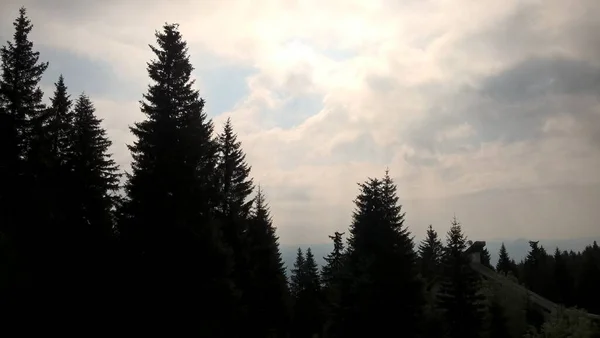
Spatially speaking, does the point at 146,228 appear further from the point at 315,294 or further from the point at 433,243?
the point at 433,243

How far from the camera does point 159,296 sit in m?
21.2

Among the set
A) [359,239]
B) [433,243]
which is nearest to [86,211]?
[359,239]

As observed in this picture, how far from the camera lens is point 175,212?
22.0 m

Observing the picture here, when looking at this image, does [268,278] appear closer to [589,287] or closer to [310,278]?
[310,278]

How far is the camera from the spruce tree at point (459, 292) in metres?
32.9

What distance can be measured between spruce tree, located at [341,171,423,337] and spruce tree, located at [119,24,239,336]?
42.1ft

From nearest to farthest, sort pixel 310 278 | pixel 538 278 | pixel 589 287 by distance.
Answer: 1. pixel 589 287
2. pixel 310 278
3. pixel 538 278

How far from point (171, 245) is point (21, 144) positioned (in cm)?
1585

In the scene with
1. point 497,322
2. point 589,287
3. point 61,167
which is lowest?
point 497,322

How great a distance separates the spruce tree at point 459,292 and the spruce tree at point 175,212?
53.3 feet

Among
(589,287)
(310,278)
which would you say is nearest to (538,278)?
(589,287)

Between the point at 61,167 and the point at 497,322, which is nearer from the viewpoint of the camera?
the point at 61,167

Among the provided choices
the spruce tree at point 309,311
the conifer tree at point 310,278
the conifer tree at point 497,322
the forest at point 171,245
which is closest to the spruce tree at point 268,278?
the forest at point 171,245

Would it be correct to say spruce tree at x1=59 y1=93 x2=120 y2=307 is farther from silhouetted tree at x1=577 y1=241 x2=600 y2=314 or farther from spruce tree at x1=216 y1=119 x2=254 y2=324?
silhouetted tree at x1=577 y1=241 x2=600 y2=314
